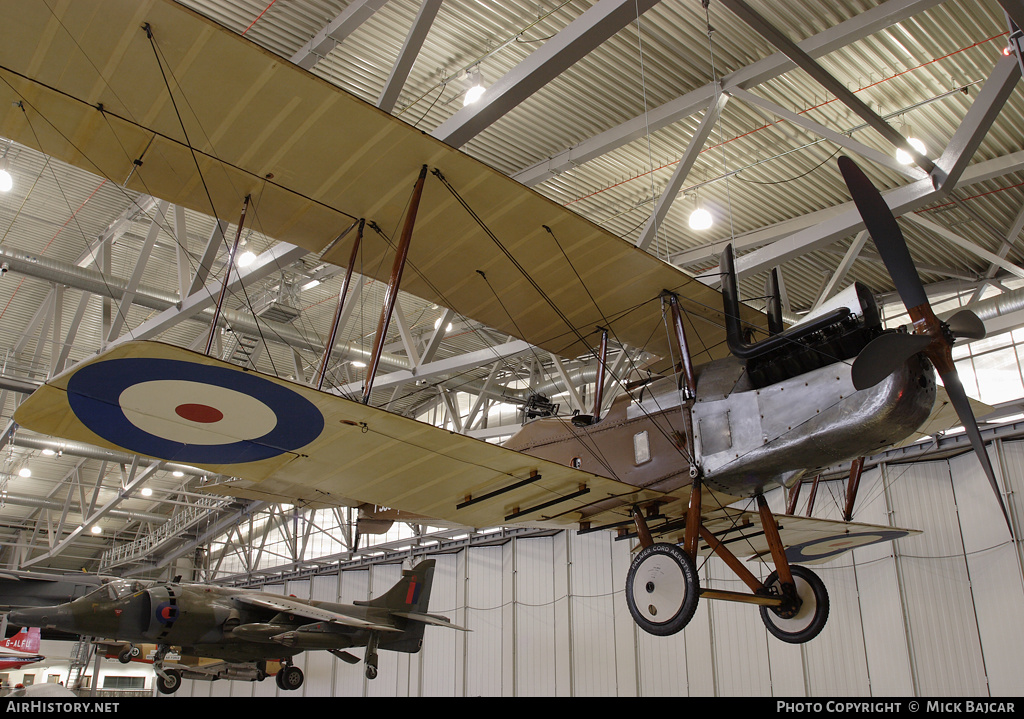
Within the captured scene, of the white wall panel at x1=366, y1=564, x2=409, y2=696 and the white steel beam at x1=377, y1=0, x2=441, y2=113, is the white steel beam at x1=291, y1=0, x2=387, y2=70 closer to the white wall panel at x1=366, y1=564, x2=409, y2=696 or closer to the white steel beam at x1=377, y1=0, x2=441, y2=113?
the white steel beam at x1=377, y1=0, x2=441, y2=113

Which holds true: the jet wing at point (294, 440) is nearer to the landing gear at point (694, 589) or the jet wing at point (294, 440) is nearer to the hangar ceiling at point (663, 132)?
the landing gear at point (694, 589)

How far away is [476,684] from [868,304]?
654 inches

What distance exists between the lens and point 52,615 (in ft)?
43.2

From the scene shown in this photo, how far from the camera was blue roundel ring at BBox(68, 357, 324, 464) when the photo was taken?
4.38 meters

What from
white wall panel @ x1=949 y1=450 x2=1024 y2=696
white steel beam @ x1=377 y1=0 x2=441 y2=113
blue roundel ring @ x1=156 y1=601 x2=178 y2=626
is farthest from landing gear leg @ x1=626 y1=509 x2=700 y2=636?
blue roundel ring @ x1=156 y1=601 x2=178 y2=626

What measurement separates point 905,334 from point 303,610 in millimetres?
13273

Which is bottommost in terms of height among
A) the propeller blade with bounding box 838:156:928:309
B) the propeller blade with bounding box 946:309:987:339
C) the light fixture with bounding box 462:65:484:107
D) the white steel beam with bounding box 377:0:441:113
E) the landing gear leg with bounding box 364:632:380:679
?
the landing gear leg with bounding box 364:632:380:679

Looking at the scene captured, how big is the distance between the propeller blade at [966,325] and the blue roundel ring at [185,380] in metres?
4.53

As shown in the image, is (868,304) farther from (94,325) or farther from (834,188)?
(94,325)

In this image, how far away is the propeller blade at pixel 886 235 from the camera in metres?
4.77

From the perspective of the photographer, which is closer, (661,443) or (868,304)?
(868,304)

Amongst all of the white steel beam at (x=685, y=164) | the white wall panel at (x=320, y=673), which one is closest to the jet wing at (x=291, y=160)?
the white steel beam at (x=685, y=164)
